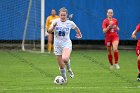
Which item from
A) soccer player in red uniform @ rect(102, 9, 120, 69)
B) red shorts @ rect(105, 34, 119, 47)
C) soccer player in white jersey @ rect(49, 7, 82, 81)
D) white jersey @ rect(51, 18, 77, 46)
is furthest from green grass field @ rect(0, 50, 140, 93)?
white jersey @ rect(51, 18, 77, 46)

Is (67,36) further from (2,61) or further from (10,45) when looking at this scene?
(10,45)

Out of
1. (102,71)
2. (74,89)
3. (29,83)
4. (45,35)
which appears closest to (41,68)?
(102,71)

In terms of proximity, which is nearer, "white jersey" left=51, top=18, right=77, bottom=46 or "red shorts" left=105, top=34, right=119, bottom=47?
"white jersey" left=51, top=18, right=77, bottom=46

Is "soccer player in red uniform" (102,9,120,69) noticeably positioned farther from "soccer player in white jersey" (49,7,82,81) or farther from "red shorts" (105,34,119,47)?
"soccer player in white jersey" (49,7,82,81)

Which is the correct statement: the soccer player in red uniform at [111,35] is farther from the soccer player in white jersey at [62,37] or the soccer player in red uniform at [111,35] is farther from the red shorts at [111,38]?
the soccer player in white jersey at [62,37]

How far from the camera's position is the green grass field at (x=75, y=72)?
46.1ft

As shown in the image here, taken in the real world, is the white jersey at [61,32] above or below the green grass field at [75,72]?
above

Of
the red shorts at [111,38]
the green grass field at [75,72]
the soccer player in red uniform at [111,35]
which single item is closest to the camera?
the green grass field at [75,72]

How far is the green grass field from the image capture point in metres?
14.0

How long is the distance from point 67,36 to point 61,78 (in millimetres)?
1273

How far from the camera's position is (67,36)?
1512 centimetres

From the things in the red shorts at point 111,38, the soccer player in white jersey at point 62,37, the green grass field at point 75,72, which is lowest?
the green grass field at point 75,72

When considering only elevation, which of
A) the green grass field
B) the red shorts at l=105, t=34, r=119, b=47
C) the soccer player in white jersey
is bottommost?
the green grass field

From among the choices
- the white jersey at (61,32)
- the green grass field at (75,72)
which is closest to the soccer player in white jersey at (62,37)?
the white jersey at (61,32)
